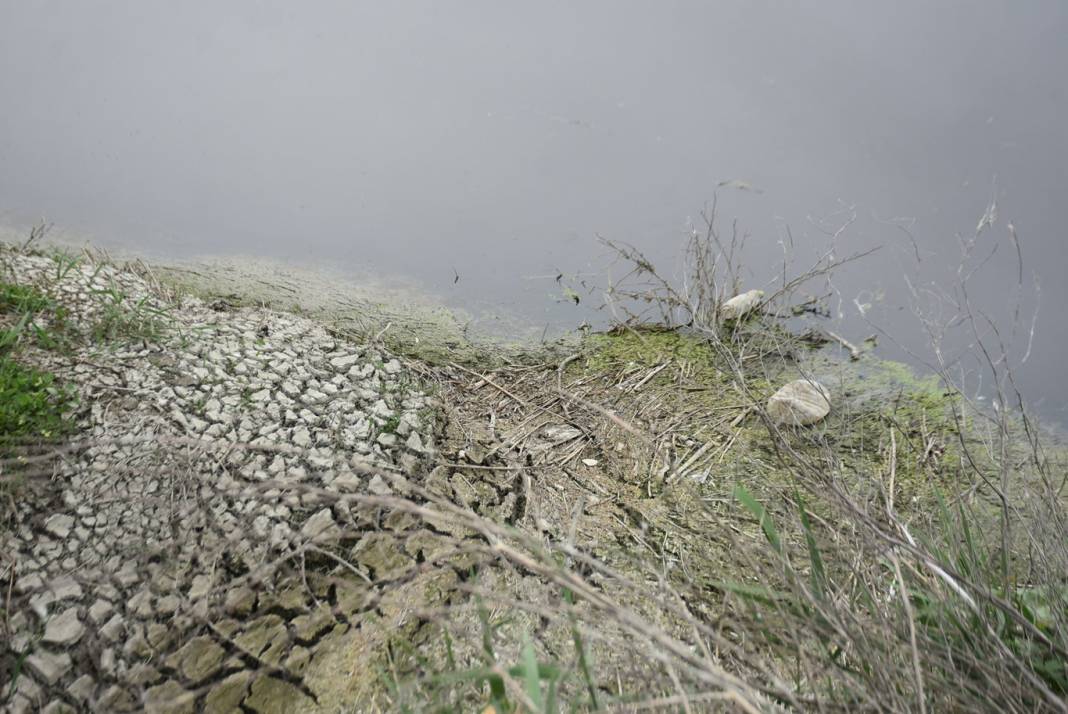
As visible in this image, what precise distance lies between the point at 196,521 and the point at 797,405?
230 cm

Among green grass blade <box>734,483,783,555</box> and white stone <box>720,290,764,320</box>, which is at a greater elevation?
→ white stone <box>720,290,764,320</box>

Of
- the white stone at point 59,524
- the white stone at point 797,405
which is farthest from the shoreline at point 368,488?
the white stone at point 797,405

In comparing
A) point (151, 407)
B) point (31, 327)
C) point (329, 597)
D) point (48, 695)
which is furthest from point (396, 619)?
point (31, 327)

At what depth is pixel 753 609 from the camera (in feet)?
4.43

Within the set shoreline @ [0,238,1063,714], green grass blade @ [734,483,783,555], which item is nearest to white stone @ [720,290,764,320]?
shoreline @ [0,238,1063,714]

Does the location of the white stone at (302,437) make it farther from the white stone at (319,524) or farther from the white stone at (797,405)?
the white stone at (797,405)

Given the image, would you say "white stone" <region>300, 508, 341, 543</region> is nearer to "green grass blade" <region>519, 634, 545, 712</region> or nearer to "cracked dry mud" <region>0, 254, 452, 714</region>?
"cracked dry mud" <region>0, 254, 452, 714</region>

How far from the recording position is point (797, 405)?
9.64ft

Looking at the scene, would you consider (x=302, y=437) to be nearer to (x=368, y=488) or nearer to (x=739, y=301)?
(x=368, y=488)

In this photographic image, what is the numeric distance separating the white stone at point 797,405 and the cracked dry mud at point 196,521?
1.44 metres

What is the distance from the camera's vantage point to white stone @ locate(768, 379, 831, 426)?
2939mm

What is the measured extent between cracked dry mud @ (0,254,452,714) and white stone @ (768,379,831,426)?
144cm

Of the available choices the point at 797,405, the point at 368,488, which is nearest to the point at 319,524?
the point at 368,488

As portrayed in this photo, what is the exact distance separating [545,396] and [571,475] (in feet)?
1.82
